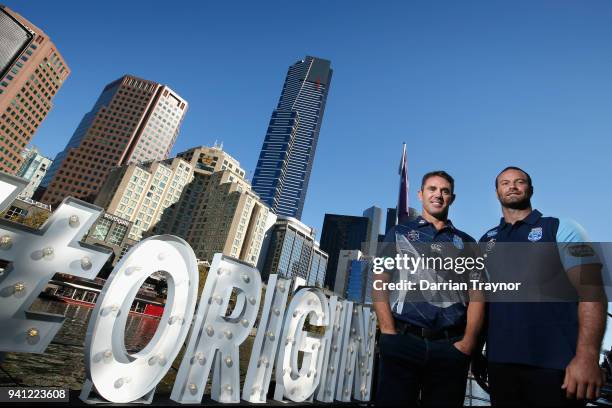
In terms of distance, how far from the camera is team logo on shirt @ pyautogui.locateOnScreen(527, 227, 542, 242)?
8.35ft

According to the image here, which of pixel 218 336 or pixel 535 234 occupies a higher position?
pixel 535 234

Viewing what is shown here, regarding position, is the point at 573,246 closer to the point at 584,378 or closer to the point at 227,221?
the point at 584,378

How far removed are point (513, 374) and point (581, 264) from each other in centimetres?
95

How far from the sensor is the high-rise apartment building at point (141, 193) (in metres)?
87.4

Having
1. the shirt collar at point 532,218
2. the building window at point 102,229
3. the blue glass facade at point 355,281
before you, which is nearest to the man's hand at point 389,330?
the shirt collar at point 532,218

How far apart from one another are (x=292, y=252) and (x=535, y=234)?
150m

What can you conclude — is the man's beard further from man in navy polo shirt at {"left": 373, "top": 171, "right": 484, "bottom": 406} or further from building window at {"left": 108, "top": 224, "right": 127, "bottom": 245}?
→ building window at {"left": 108, "top": 224, "right": 127, "bottom": 245}

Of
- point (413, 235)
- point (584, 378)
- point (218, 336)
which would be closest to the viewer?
point (584, 378)

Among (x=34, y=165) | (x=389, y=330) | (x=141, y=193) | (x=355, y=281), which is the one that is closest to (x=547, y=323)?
(x=389, y=330)

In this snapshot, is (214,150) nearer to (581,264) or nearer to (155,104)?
(155,104)

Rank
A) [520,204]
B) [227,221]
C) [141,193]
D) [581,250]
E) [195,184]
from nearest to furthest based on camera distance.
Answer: [581,250]
[520,204]
[141,193]
[227,221]
[195,184]

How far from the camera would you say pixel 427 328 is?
270 cm

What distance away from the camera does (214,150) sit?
4850 inches

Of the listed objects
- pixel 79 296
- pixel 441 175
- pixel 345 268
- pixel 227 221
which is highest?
pixel 345 268
